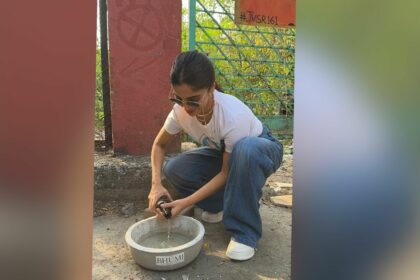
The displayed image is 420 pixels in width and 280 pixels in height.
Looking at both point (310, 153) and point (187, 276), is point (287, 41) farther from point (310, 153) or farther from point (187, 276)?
point (310, 153)

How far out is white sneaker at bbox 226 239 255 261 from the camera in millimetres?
1993

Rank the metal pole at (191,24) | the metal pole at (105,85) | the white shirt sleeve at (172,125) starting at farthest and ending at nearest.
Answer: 1. the metal pole at (191,24)
2. the metal pole at (105,85)
3. the white shirt sleeve at (172,125)

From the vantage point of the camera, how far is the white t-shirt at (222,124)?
206 centimetres

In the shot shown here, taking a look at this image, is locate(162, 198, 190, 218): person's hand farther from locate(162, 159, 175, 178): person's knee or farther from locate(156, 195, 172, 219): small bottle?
locate(162, 159, 175, 178): person's knee

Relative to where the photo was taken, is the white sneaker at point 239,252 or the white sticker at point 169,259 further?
the white sneaker at point 239,252

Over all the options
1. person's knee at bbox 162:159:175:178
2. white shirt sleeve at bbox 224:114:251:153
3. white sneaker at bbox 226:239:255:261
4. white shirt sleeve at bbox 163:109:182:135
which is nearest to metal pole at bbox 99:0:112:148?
person's knee at bbox 162:159:175:178

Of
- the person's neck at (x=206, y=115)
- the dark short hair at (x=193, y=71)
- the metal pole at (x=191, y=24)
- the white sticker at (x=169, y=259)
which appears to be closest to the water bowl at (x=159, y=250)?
the white sticker at (x=169, y=259)

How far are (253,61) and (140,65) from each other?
1789mm

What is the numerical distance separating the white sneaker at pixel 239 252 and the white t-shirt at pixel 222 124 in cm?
49

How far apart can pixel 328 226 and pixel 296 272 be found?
0.11 metres

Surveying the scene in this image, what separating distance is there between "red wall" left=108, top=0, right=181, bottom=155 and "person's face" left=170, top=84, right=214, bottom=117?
99 centimetres

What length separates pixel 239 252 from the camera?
1997mm

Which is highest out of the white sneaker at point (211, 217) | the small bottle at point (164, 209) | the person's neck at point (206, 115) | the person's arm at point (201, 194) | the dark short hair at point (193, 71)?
the dark short hair at point (193, 71)

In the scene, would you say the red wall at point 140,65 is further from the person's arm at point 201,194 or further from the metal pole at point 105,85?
the person's arm at point 201,194
